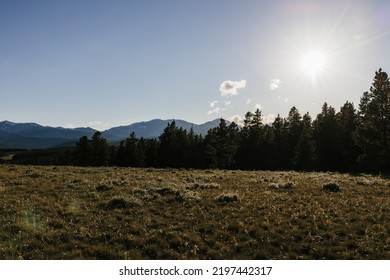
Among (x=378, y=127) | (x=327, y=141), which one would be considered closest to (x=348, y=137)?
(x=327, y=141)

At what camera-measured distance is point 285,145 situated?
80.6 m

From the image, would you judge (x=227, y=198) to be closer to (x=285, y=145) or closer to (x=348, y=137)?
(x=348, y=137)

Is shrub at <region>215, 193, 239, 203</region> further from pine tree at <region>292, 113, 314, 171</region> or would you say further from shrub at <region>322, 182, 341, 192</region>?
pine tree at <region>292, 113, 314, 171</region>

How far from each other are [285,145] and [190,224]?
229 feet

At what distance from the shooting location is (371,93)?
49.6 m

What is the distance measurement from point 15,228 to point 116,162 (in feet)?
281

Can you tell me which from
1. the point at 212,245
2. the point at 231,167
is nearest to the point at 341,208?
the point at 212,245

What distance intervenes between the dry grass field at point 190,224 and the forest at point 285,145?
31125 millimetres

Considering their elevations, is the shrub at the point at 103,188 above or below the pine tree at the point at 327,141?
below

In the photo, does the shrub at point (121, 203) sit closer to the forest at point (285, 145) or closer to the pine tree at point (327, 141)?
the forest at point (285, 145)

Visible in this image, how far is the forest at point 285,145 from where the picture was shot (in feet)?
160

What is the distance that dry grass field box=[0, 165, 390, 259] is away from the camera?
11.1 meters

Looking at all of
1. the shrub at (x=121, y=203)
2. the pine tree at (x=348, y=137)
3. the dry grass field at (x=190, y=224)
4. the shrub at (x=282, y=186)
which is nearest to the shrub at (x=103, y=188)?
the dry grass field at (x=190, y=224)
